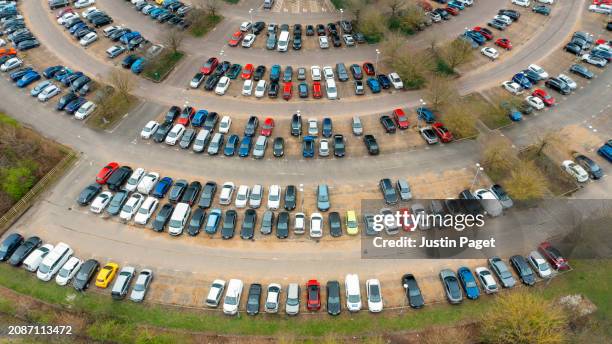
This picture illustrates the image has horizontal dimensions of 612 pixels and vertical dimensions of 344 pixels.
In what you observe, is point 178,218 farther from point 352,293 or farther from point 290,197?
point 352,293

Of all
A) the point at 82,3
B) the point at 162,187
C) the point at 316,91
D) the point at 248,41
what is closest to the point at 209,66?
the point at 248,41

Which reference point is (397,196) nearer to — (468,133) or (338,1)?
(468,133)

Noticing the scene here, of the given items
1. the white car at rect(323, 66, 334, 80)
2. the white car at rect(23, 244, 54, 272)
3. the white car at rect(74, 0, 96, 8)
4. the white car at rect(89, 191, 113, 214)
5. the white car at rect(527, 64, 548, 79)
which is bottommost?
the white car at rect(23, 244, 54, 272)

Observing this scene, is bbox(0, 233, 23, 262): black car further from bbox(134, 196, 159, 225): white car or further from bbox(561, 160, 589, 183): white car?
bbox(561, 160, 589, 183): white car

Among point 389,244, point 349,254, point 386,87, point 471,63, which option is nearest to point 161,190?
point 349,254

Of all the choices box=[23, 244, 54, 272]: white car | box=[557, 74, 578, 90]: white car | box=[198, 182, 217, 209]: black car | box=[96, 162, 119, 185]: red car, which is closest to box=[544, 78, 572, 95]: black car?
box=[557, 74, 578, 90]: white car

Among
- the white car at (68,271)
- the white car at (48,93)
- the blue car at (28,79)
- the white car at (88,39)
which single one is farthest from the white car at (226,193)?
the white car at (88,39)

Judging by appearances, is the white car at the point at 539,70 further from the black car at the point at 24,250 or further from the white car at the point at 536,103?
the black car at the point at 24,250

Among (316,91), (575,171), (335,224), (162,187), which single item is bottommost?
(335,224)
